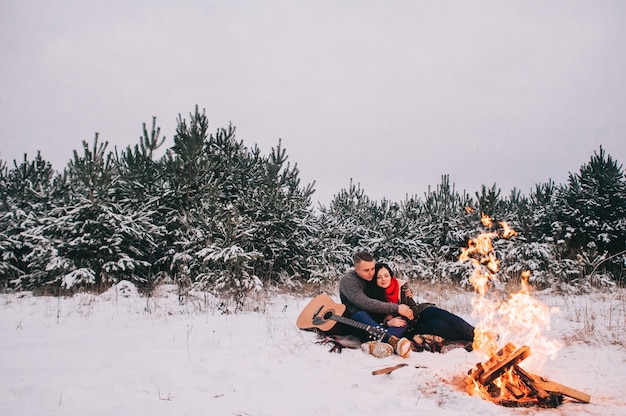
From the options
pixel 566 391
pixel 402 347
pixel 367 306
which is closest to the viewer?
pixel 566 391

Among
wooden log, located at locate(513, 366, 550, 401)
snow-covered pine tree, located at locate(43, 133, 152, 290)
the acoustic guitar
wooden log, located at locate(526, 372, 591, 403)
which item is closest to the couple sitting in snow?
the acoustic guitar

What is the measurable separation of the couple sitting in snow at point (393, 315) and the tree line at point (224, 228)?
4192 millimetres

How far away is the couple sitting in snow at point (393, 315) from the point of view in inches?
203

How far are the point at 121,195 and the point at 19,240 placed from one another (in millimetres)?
3485

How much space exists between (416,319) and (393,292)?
530 mm

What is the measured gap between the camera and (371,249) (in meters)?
14.8

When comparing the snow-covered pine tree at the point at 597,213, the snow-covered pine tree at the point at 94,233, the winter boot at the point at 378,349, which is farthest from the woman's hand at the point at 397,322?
the snow-covered pine tree at the point at 597,213

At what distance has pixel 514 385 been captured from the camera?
376cm

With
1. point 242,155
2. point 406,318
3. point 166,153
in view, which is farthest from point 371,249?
point 406,318

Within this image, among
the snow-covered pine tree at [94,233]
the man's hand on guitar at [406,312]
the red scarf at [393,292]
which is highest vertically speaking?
the snow-covered pine tree at [94,233]

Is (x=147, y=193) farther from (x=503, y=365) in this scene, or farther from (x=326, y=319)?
(x=503, y=365)

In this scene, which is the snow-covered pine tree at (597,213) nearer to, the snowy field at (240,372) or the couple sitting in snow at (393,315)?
the snowy field at (240,372)

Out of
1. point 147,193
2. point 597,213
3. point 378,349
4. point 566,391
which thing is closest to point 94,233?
point 147,193

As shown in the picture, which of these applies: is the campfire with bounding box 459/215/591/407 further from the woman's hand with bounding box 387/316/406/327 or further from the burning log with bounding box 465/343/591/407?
the woman's hand with bounding box 387/316/406/327
